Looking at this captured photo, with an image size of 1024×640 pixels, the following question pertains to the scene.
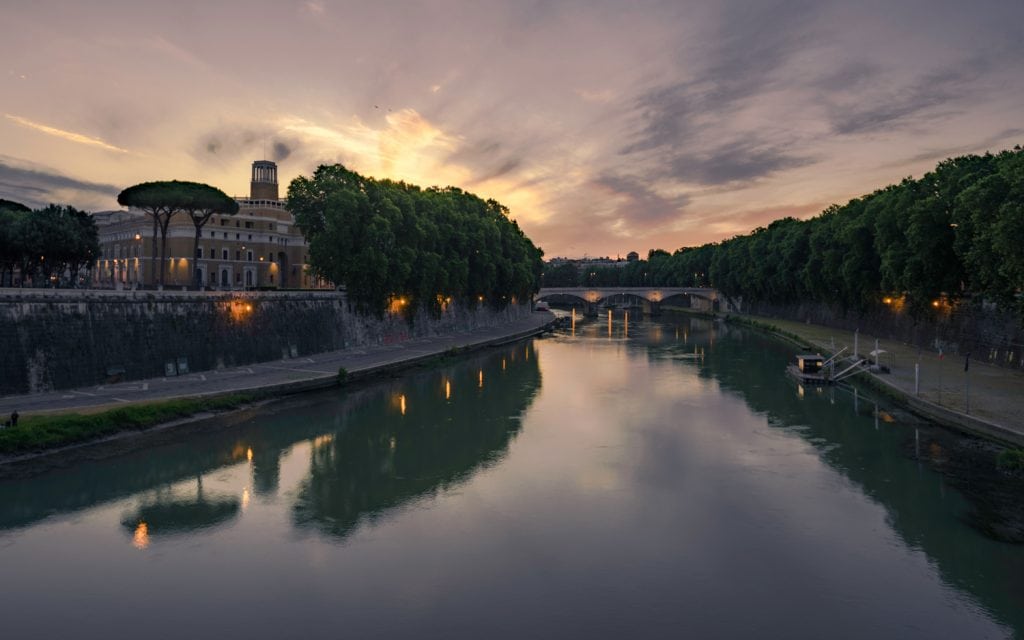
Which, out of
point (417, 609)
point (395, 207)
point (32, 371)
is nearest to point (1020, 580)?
point (417, 609)

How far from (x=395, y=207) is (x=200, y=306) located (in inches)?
794

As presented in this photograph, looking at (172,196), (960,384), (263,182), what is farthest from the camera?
(263,182)

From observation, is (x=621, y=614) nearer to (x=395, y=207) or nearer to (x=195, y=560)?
(x=195, y=560)

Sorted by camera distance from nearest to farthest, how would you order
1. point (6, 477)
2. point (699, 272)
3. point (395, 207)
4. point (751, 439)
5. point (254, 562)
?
point (254, 562), point (6, 477), point (751, 439), point (395, 207), point (699, 272)

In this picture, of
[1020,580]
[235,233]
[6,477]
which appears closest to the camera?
[1020,580]

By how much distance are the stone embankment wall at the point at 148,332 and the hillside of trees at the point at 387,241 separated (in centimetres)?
357

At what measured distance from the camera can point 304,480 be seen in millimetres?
25281

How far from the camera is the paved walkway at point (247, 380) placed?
104ft

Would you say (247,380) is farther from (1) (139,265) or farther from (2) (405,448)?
(1) (139,265)

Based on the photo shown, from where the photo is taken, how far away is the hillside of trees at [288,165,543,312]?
55312 mm

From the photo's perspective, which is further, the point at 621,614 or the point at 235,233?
the point at 235,233

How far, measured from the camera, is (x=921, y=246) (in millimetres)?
48719

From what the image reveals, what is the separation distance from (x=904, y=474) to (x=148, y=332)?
131 ft

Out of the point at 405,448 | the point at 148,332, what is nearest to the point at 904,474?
the point at 405,448
